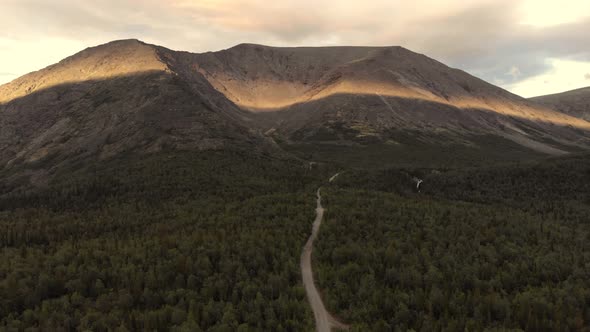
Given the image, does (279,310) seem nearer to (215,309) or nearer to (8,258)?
(215,309)

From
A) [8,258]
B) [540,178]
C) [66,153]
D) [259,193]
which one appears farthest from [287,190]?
[66,153]

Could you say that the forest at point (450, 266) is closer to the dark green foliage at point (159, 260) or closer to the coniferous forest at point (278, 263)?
the coniferous forest at point (278, 263)

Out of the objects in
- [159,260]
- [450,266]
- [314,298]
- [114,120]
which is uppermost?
[114,120]

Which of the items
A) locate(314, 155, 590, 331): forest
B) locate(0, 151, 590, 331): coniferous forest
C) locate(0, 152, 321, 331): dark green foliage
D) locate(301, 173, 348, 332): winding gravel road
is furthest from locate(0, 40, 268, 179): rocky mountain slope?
locate(301, 173, 348, 332): winding gravel road

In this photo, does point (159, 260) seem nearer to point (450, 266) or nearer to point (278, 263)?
point (278, 263)

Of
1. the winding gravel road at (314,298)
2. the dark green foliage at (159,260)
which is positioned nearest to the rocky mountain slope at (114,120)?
the dark green foliage at (159,260)

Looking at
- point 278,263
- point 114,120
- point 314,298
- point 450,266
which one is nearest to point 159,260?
point 278,263

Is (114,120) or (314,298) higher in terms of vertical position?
A: (114,120)

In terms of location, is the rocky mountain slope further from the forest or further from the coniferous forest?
the forest
